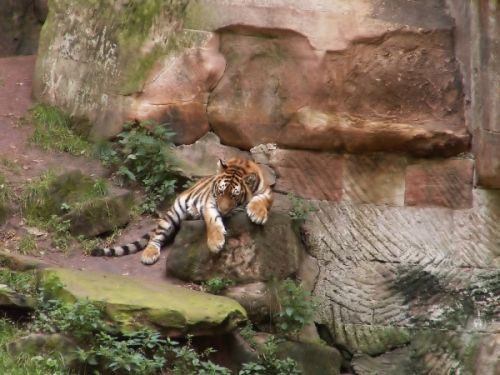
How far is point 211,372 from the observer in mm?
9430

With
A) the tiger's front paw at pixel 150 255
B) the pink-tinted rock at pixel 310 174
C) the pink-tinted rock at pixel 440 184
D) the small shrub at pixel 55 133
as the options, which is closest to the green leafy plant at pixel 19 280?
the tiger's front paw at pixel 150 255

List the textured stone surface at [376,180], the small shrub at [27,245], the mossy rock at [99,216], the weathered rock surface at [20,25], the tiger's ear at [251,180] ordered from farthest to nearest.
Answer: the weathered rock surface at [20,25] < the textured stone surface at [376,180] < the mossy rock at [99,216] < the tiger's ear at [251,180] < the small shrub at [27,245]

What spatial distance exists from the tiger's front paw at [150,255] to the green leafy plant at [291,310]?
125 cm

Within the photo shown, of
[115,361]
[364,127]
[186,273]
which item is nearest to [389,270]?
[364,127]

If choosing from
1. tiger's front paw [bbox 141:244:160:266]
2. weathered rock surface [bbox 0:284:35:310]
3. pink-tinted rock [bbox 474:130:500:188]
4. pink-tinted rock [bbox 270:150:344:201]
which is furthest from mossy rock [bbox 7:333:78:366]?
pink-tinted rock [bbox 474:130:500:188]

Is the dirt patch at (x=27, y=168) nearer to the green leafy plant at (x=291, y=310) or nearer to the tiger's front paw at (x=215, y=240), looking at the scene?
the tiger's front paw at (x=215, y=240)

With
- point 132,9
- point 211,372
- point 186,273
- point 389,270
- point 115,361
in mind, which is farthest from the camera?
point 132,9

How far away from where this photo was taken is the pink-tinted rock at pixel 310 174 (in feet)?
37.9

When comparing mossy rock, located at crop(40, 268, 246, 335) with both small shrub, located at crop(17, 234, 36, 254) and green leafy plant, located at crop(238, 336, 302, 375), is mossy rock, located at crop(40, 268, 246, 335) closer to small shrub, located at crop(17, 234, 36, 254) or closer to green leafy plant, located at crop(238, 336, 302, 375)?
green leafy plant, located at crop(238, 336, 302, 375)

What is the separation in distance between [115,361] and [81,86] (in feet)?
15.0

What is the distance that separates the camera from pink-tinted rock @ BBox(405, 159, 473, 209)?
11.4 m

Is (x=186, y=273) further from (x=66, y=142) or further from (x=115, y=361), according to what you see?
(x=66, y=142)

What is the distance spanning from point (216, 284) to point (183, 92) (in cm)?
244

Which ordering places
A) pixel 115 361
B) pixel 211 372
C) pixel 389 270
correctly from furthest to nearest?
pixel 389 270, pixel 211 372, pixel 115 361
